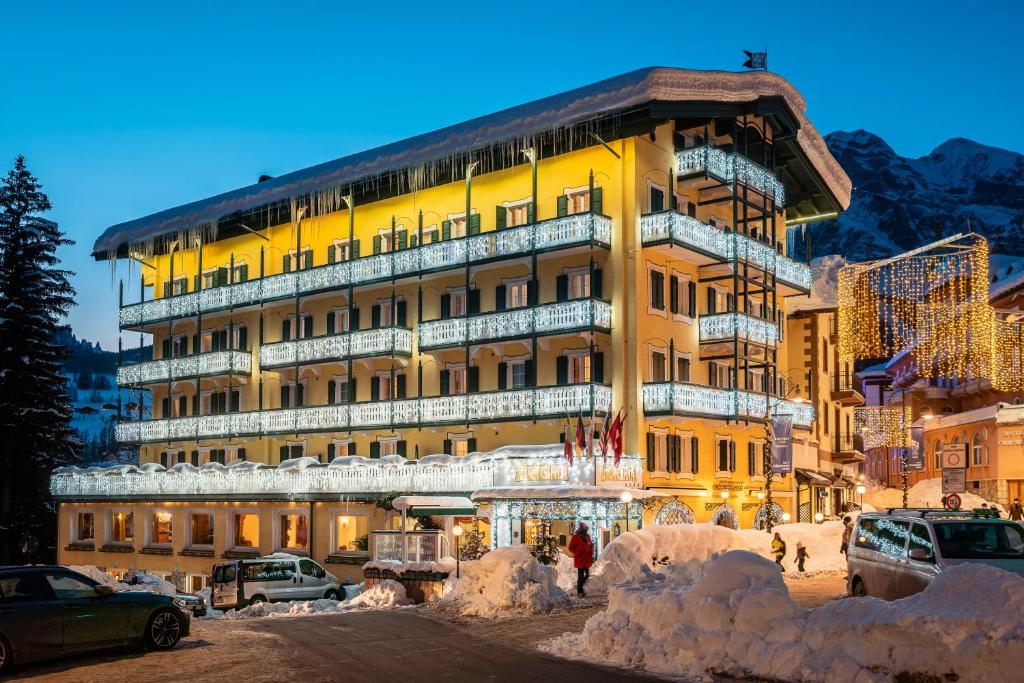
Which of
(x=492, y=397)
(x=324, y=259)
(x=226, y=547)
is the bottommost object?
(x=226, y=547)

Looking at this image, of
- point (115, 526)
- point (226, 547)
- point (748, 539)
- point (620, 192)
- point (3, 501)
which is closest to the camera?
point (748, 539)

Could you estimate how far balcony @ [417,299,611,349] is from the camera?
136ft

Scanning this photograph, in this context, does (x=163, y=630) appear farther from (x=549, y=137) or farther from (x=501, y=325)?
(x=549, y=137)

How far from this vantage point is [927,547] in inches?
A: 803

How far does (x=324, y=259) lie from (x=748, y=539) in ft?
85.3

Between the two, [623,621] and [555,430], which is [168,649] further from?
[555,430]

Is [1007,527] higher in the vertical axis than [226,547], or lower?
higher

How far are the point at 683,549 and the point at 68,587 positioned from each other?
751 inches

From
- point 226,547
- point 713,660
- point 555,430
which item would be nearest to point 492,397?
point 555,430

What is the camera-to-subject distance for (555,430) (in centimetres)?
4284

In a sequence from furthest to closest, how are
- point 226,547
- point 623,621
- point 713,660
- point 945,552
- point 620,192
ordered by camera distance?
point 226,547, point 620,192, point 945,552, point 623,621, point 713,660

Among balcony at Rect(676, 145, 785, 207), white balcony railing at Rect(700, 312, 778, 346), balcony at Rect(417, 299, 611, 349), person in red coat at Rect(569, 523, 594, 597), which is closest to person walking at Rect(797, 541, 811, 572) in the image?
white balcony railing at Rect(700, 312, 778, 346)

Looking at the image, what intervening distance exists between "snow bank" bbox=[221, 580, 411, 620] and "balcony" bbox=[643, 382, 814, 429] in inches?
528

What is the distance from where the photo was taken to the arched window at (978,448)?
64.9 metres
